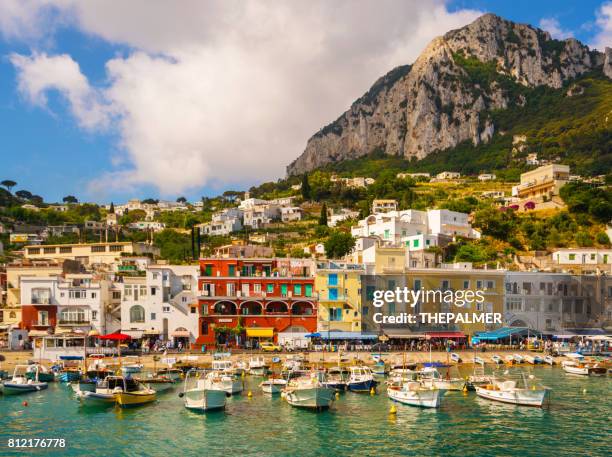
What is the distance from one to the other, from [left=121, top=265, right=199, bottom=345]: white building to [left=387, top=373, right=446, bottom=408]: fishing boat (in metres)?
35.7

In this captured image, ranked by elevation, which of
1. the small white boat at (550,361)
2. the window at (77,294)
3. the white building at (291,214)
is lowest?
the small white boat at (550,361)

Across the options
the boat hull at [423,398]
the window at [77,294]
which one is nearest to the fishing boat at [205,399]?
the boat hull at [423,398]

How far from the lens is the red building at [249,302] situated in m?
81.8

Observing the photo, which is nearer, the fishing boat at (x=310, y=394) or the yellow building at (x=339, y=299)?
the fishing boat at (x=310, y=394)

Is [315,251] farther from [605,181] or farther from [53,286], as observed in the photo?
[605,181]

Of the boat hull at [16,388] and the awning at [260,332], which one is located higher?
the awning at [260,332]

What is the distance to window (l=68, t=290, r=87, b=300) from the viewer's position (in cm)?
8281

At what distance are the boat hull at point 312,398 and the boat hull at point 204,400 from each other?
5480mm

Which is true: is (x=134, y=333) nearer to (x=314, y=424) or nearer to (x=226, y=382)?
(x=226, y=382)

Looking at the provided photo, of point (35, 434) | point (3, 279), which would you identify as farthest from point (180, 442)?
point (3, 279)

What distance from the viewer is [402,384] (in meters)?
53.4

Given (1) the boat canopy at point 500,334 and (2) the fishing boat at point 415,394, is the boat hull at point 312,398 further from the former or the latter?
(1) the boat canopy at point 500,334

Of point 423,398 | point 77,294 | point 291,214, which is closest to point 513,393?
point 423,398

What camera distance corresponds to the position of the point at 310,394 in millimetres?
49469
